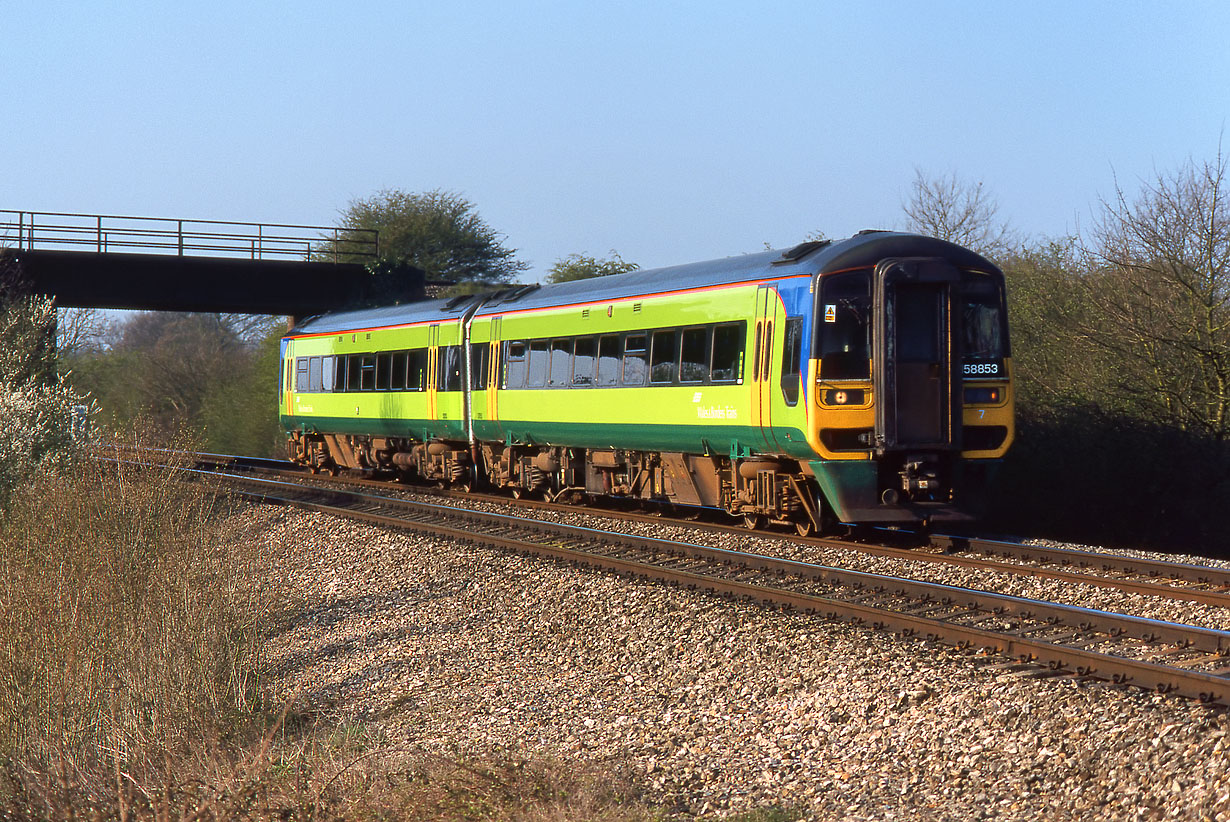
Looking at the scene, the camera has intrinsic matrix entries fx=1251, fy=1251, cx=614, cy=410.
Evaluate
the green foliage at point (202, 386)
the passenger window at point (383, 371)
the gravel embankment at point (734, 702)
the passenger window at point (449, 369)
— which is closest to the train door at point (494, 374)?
the passenger window at point (449, 369)

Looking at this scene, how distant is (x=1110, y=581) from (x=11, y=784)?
8083 mm

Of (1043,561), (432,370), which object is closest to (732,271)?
(1043,561)

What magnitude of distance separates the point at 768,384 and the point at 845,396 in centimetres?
92

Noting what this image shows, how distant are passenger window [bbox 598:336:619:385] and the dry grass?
5.17m

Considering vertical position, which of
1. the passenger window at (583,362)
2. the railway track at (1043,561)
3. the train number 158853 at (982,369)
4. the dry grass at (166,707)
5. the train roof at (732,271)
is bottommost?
the dry grass at (166,707)

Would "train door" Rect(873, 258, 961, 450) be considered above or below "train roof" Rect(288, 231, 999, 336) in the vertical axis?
below

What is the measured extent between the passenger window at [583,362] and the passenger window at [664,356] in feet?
4.97

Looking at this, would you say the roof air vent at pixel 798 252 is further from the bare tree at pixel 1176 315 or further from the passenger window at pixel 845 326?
the bare tree at pixel 1176 315

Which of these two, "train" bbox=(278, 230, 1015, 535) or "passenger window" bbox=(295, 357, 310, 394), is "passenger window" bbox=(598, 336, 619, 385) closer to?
"train" bbox=(278, 230, 1015, 535)

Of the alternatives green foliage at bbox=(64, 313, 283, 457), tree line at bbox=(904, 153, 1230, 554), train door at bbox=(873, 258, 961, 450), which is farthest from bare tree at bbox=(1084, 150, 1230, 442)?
green foliage at bbox=(64, 313, 283, 457)

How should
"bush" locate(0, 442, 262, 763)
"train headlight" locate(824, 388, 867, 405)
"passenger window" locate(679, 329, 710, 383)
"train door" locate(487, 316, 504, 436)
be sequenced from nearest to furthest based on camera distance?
1. "bush" locate(0, 442, 262, 763)
2. "train headlight" locate(824, 388, 867, 405)
3. "passenger window" locate(679, 329, 710, 383)
4. "train door" locate(487, 316, 504, 436)

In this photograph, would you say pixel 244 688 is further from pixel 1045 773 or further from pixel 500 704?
pixel 1045 773

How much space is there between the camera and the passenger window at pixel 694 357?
14.3 m

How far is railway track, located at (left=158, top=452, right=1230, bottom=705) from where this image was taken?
23.9ft
